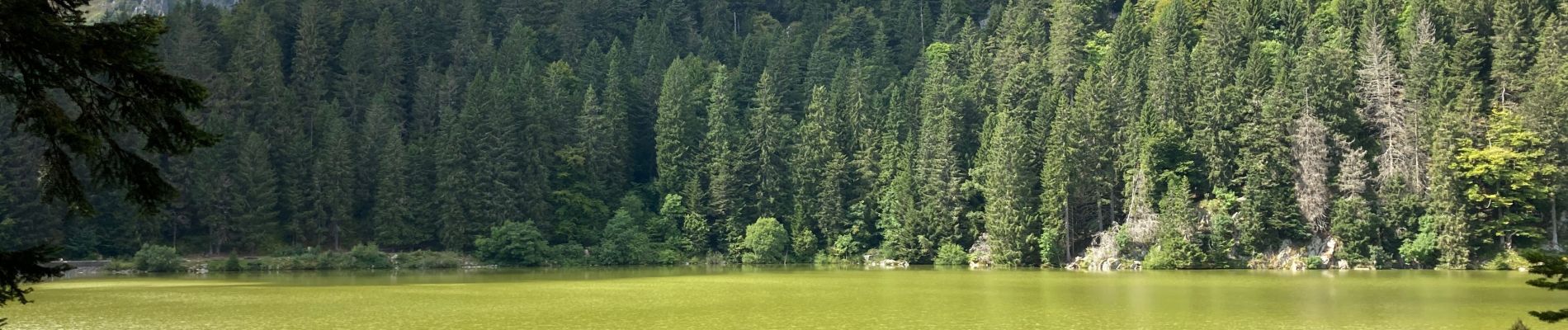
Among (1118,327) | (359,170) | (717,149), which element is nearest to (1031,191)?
(717,149)

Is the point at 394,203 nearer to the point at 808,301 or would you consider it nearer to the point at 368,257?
the point at 368,257

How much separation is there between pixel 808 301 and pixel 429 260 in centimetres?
4913

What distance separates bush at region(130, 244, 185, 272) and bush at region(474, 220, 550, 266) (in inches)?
779

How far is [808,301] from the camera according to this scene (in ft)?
161

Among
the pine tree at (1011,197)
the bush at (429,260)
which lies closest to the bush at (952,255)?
the pine tree at (1011,197)

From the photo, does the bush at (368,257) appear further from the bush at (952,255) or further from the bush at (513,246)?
the bush at (952,255)

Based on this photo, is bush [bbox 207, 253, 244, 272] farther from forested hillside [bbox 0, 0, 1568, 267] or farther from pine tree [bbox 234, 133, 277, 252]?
pine tree [bbox 234, 133, 277, 252]

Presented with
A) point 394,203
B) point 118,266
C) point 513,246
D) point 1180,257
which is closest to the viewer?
point 118,266

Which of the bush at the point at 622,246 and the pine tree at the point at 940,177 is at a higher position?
the pine tree at the point at 940,177

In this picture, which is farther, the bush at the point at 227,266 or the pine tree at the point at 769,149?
the pine tree at the point at 769,149

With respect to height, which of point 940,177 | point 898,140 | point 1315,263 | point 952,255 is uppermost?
point 898,140

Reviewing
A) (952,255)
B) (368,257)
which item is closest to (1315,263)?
(952,255)

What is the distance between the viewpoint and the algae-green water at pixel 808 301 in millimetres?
39188

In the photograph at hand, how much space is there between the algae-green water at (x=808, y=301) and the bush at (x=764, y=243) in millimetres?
25653
